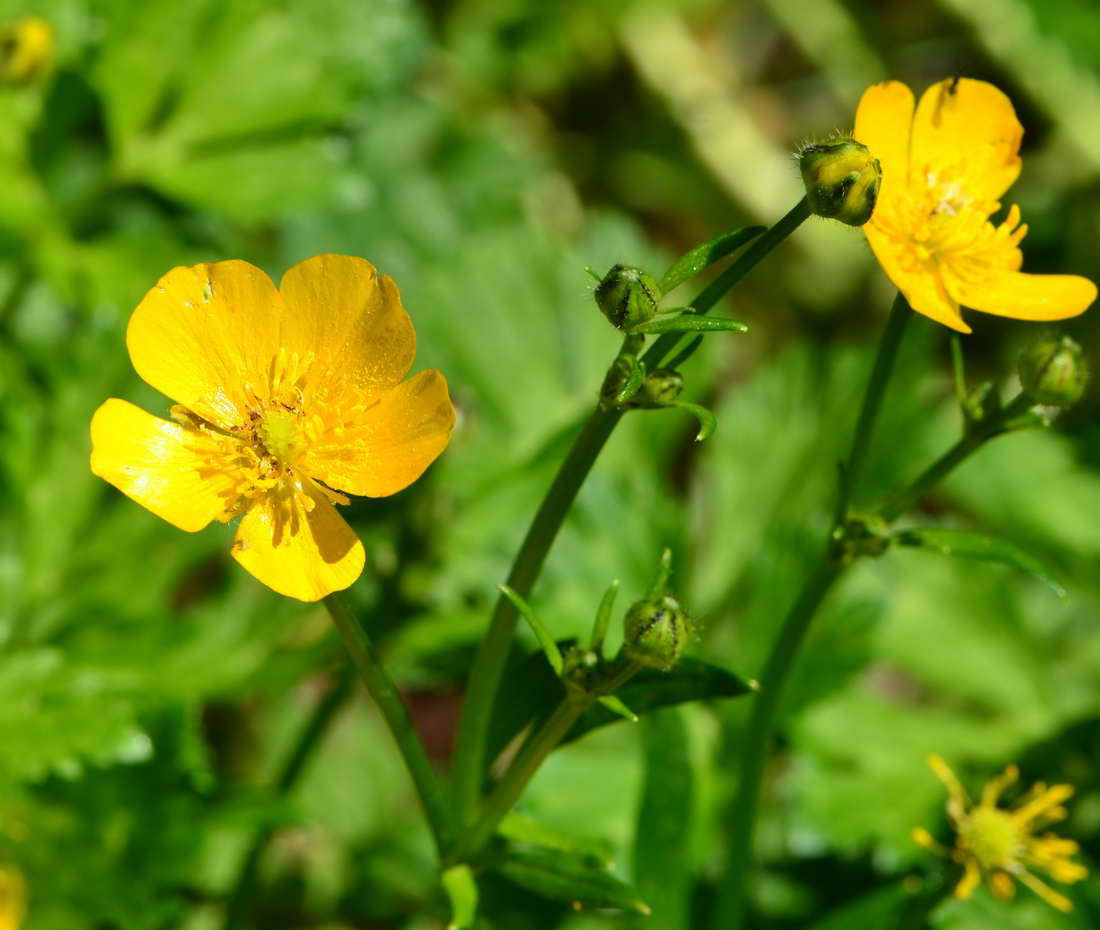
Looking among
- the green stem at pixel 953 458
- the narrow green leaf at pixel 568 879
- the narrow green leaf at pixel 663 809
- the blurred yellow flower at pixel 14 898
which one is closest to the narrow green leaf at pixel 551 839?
the narrow green leaf at pixel 568 879

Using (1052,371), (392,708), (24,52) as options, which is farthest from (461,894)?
(24,52)


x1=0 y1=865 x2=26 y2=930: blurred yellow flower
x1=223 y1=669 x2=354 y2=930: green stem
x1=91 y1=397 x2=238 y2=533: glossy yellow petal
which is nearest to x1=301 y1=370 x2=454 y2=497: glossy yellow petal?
x1=91 y1=397 x2=238 y2=533: glossy yellow petal

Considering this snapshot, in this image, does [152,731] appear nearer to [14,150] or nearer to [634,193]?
[14,150]

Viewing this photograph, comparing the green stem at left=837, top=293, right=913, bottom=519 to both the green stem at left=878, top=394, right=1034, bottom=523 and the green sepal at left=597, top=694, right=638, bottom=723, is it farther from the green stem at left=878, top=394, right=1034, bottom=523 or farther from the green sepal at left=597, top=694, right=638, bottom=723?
the green sepal at left=597, top=694, right=638, bottom=723

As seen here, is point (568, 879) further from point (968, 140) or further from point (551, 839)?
point (968, 140)

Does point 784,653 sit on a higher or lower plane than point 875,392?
lower

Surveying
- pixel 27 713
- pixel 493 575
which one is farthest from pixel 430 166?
pixel 27 713
